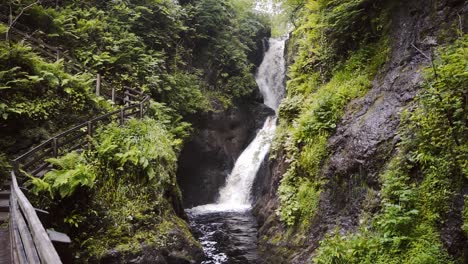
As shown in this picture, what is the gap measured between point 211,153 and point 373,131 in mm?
13975

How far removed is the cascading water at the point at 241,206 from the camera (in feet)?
35.5

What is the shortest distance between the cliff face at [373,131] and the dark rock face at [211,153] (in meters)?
10.8

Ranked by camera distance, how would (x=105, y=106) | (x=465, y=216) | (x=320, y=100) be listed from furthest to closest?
(x=105, y=106) → (x=320, y=100) → (x=465, y=216)

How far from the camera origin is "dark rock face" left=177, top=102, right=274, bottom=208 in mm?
19234

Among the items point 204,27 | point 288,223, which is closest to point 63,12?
point 204,27

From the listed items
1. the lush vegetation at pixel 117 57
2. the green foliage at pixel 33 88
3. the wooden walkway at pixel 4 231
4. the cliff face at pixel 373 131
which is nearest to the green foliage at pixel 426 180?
the cliff face at pixel 373 131

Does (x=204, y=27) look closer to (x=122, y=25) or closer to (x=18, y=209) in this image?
(x=122, y=25)

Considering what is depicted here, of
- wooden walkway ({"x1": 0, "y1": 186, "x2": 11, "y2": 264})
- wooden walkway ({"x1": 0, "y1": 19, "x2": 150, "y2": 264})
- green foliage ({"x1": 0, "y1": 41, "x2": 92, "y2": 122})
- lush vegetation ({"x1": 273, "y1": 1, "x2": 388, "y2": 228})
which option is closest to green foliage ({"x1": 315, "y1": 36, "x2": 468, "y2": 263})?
lush vegetation ({"x1": 273, "y1": 1, "x2": 388, "y2": 228})

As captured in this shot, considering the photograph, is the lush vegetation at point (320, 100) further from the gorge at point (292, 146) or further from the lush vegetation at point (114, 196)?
the lush vegetation at point (114, 196)

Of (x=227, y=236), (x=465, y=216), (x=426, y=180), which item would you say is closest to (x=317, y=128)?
(x=426, y=180)

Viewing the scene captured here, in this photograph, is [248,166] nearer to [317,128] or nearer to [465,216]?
[317,128]

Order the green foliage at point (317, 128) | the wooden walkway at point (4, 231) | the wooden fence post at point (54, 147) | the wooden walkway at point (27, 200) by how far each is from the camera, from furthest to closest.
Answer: the wooden fence post at point (54, 147) < the green foliage at point (317, 128) < the wooden walkway at point (4, 231) < the wooden walkway at point (27, 200)

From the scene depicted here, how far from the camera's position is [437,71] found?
572 centimetres

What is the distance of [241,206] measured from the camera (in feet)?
58.6
